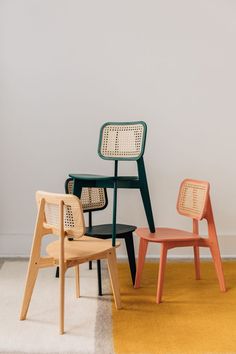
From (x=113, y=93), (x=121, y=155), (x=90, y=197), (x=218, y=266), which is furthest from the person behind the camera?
(x=113, y=93)

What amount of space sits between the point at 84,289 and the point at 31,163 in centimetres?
135

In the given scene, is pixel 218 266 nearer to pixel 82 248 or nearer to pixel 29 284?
pixel 82 248

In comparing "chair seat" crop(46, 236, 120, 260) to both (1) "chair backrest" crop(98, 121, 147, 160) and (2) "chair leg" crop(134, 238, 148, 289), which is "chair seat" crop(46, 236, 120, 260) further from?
(1) "chair backrest" crop(98, 121, 147, 160)

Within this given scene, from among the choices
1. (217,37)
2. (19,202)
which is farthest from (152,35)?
(19,202)

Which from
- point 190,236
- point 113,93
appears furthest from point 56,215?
point 113,93

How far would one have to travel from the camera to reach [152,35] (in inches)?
150

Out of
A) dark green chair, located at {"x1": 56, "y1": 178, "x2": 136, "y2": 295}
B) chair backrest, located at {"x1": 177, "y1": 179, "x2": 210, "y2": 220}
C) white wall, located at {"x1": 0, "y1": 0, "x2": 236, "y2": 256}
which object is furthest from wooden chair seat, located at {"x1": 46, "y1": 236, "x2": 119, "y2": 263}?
white wall, located at {"x1": 0, "y1": 0, "x2": 236, "y2": 256}

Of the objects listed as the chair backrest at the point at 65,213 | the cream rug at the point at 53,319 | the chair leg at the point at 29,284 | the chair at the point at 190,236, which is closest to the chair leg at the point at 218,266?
the chair at the point at 190,236

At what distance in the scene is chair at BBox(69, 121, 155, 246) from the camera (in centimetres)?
275

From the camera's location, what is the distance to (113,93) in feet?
12.6

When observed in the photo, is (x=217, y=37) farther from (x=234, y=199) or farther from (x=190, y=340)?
(x=190, y=340)

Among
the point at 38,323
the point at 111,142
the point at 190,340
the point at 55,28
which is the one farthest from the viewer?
Result: the point at 55,28

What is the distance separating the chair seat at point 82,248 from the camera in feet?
7.82

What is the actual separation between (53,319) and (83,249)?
0.41 metres
